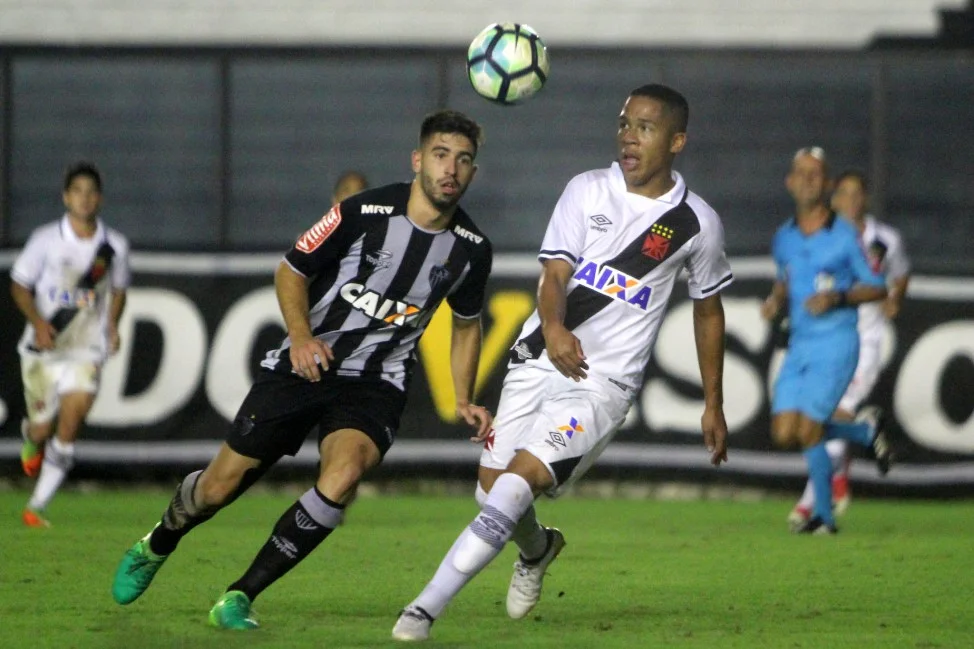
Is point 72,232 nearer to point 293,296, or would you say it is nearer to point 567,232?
point 293,296

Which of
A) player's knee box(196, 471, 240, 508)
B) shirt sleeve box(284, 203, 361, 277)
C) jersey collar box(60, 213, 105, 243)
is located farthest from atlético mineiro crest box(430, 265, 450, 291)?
jersey collar box(60, 213, 105, 243)

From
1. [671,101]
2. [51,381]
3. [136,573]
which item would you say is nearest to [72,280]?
[51,381]

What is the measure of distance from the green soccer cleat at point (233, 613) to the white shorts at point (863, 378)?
688 centimetres

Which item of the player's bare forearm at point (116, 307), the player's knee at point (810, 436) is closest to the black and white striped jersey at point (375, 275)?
the player's knee at point (810, 436)

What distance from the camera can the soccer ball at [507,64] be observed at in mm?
7965

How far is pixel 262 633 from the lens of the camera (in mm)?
6590

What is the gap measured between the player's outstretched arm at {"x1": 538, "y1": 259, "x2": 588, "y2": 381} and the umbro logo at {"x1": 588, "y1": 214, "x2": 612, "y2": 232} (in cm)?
20

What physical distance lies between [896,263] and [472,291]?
20.2ft

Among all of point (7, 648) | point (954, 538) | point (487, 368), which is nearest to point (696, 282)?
point (7, 648)

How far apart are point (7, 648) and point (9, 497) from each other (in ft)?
22.7

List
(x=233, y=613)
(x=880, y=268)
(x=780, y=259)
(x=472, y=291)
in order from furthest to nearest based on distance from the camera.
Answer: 1. (x=880, y=268)
2. (x=780, y=259)
3. (x=472, y=291)
4. (x=233, y=613)

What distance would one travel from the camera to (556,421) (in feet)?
22.0

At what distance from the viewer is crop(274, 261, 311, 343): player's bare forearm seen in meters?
6.89

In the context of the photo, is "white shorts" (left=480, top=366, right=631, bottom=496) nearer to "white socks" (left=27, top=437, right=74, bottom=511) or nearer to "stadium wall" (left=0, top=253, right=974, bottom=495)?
→ "white socks" (left=27, top=437, right=74, bottom=511)
